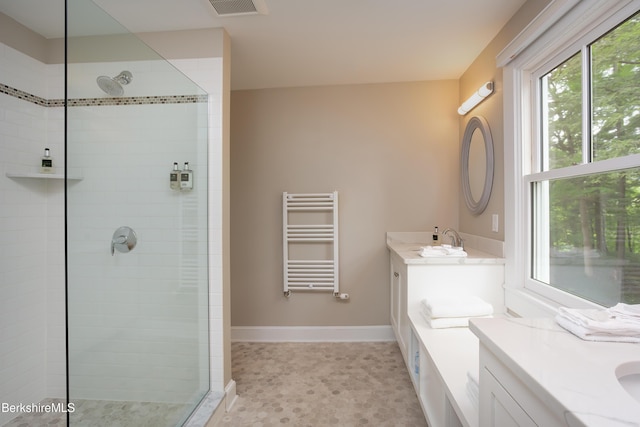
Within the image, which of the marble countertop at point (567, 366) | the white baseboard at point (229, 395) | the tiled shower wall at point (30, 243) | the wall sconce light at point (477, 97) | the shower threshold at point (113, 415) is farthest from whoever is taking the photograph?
the wall sconce light at point (477, 97)

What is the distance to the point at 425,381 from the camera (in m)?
1.47

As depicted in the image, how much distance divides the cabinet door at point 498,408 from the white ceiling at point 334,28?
1.84 m

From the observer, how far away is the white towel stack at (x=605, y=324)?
70cm

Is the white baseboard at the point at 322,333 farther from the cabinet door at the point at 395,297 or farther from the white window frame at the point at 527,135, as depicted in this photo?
the white window frame at the point at 527,135

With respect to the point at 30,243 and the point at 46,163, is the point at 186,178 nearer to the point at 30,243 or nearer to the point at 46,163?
the point at 46,163

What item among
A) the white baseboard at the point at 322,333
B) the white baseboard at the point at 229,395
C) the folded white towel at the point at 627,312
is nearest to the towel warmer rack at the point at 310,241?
the white baseboard at the point at 322,333

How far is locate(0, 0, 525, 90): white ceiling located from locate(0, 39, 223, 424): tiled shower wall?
0.27 meters

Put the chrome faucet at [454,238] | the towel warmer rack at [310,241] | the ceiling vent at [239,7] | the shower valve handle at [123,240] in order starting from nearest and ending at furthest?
1. the shower valve handle at [123,240]
2. the ceiling vent at [239,7]
3. the chrome faucet at [454,238]
4. the towel warmer rack at [310,241]

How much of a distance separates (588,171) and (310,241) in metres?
1.93

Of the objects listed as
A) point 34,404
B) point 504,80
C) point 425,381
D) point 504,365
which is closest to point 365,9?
point 504,80

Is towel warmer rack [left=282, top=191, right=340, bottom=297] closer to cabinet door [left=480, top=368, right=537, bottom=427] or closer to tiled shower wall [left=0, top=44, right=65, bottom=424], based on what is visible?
tiled shower wall [left=0, top=44, right=65, bottom=424]

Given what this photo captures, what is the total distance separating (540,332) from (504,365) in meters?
0.18

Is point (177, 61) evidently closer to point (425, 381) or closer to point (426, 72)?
point (426, 72)

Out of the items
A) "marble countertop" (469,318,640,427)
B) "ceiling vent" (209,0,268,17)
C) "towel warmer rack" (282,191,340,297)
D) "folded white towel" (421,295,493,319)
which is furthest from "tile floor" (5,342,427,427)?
"ceiling vent" (209,0,268,17)
